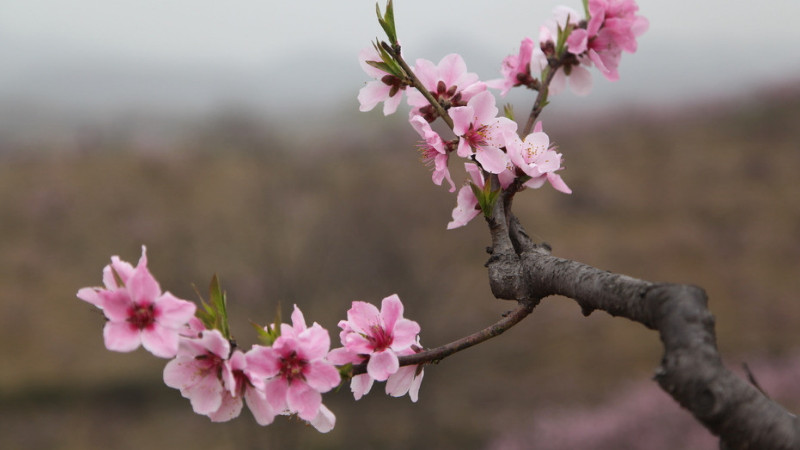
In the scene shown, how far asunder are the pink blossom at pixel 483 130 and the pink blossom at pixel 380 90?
0.38 ft

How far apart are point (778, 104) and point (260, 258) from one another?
26.3 feet

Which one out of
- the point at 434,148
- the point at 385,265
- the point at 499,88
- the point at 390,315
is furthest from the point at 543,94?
the point at 385,265

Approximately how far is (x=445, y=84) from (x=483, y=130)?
118 mm

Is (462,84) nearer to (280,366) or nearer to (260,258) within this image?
(280,366)

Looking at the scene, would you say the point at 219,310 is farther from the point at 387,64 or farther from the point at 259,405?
the point at 387,64

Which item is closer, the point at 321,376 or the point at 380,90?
the point at 321,376

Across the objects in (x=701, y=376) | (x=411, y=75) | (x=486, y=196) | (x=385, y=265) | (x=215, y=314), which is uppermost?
(x=385, y=265)

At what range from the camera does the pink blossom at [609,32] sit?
0.84 m

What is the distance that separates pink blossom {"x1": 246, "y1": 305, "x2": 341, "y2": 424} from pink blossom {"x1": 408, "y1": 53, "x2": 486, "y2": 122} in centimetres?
32

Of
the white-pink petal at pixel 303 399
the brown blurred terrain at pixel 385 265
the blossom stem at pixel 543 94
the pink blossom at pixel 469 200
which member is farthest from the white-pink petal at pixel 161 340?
the brown blurred terrain at pixel 385 265

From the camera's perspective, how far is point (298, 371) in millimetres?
585

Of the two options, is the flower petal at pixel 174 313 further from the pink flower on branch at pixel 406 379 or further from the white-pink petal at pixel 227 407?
the pink flower on branch at pixel 406 379

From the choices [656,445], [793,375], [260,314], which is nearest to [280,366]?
[656,445]

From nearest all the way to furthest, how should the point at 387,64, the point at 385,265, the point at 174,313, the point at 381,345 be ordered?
the point at 174,313
the point at 381,345
the point at 387,64
the point at 385,265
